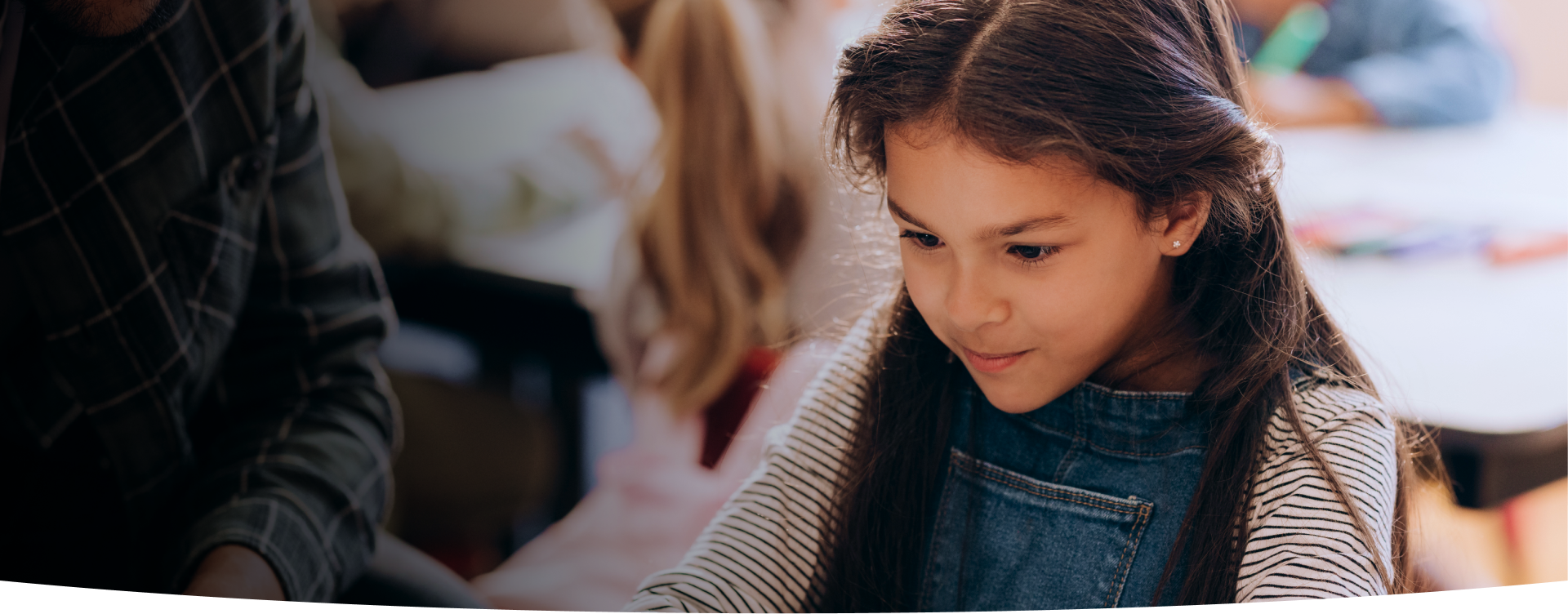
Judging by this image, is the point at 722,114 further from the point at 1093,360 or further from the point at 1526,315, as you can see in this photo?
the point at 1526,315

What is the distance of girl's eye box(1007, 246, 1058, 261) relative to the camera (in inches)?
17.2

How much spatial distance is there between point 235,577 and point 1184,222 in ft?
1.87

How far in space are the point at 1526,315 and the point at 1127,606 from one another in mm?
537

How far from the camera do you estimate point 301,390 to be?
71 centimetres

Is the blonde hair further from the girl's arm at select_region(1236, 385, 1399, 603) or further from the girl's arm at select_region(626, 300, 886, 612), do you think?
the girl's arm at select_region(1236, 385, 1399, 603)

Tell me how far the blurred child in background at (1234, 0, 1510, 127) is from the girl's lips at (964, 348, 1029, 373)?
38 centimetres

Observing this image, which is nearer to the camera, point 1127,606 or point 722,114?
point 1127,606

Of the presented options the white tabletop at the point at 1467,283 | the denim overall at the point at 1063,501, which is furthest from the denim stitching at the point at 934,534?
the white tabletop at the point at 1467,283

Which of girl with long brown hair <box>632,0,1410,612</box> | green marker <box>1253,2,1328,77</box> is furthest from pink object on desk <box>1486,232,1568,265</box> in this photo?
girl with long brown hair <box>632,0,1410,612</box>

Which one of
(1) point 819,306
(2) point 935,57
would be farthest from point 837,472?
(1) point 819,306

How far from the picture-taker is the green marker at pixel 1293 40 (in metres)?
0.78

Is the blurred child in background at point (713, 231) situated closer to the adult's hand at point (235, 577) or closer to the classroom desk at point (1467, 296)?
the adult's hand at point (235, 577)

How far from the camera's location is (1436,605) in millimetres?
396

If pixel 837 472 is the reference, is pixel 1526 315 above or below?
above
